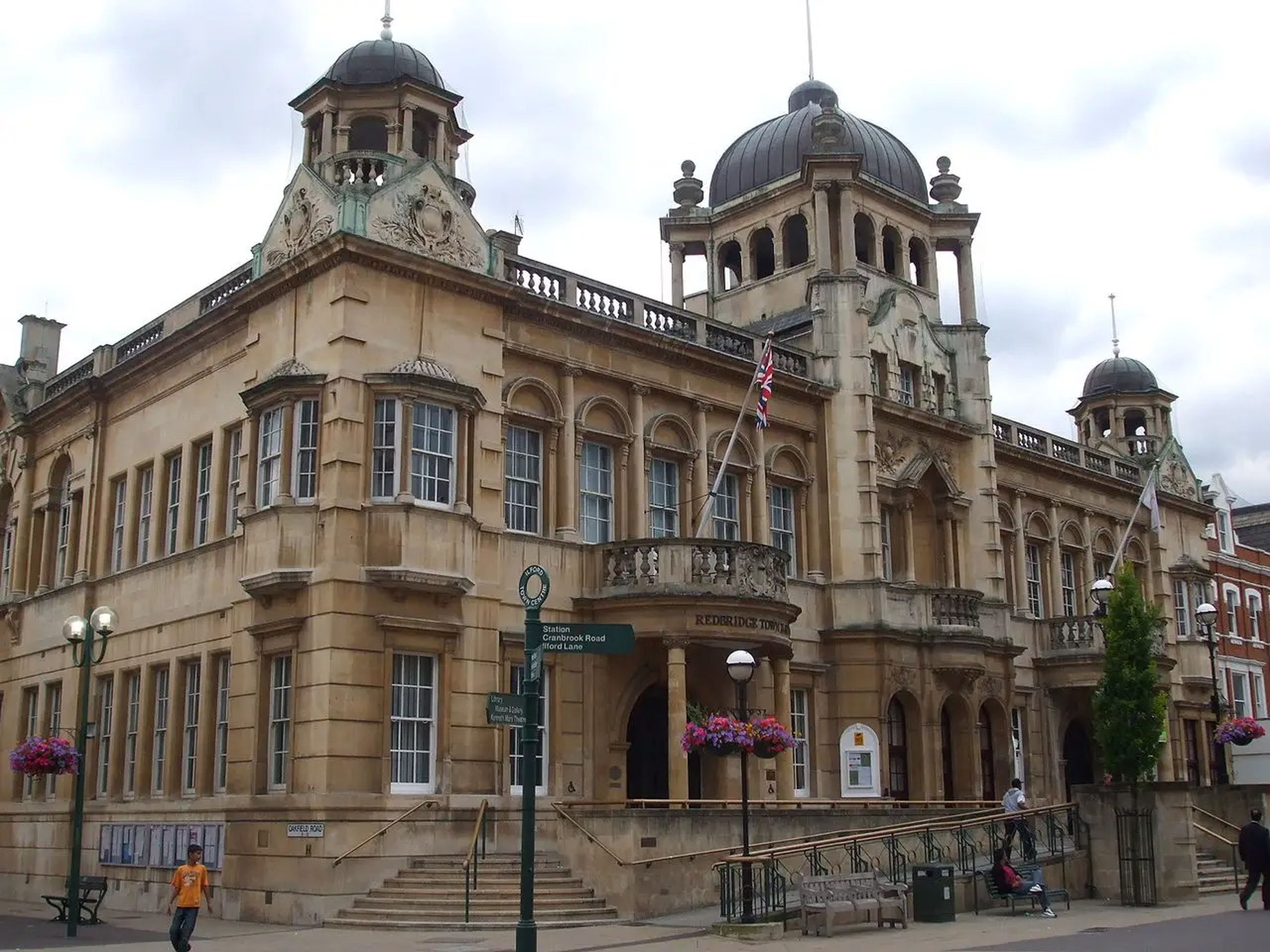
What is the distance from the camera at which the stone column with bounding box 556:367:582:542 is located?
29.1 meters

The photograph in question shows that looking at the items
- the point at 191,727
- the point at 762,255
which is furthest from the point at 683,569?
the point at 762,255

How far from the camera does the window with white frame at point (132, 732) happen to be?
3066 cm

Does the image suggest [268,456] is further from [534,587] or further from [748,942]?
[748,942]

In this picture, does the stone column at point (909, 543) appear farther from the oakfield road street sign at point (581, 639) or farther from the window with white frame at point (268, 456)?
the oakfield road street sign at point (581, 639)

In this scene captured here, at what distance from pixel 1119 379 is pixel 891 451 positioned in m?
18.8

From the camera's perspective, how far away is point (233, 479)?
29.0 metres

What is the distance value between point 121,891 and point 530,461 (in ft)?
39.5

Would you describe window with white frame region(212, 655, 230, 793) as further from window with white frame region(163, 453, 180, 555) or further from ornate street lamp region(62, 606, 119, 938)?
window with white frame region(163, 453, 180, 555)

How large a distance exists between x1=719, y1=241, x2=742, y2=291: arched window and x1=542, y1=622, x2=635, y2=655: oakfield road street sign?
2656 cm

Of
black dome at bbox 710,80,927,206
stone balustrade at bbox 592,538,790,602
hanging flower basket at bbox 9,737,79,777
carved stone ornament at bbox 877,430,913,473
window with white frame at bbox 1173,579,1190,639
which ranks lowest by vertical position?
hanging flower basket at bbox 9,737,79,777

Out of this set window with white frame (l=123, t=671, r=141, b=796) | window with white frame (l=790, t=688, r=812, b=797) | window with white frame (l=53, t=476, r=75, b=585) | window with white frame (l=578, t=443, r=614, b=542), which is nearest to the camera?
window with white frame (l=578, t=443, r=614, b=542)

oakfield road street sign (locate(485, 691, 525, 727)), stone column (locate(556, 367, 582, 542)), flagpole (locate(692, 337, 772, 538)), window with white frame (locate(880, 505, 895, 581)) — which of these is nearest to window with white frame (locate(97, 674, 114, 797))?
stone column (locate(556, 367, 582, 542))

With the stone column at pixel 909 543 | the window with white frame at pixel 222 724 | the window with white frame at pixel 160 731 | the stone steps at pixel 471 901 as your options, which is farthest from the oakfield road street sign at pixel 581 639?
the stone column at pixel 909 543

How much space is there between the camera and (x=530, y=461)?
29.2m
